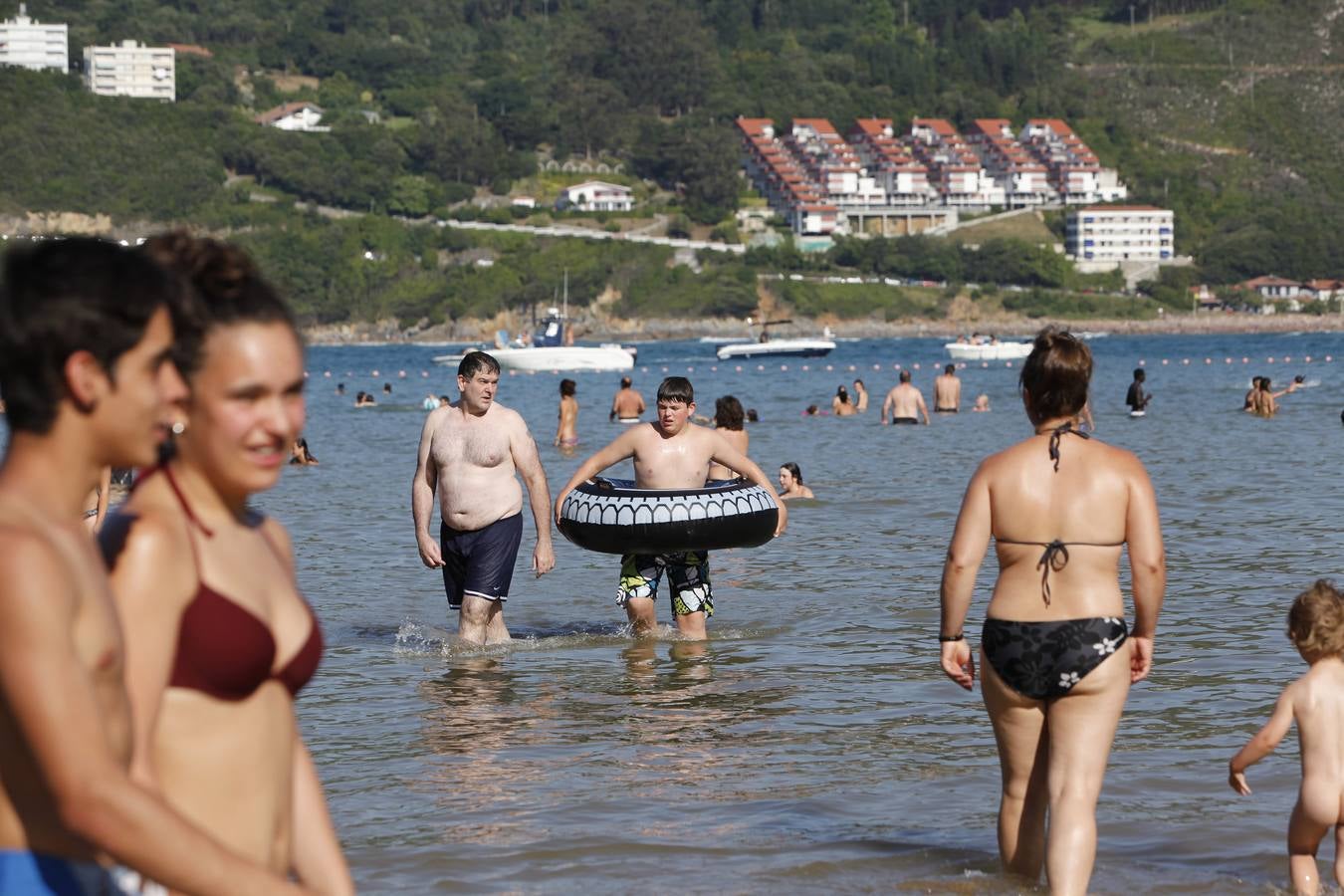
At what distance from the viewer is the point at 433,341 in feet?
440

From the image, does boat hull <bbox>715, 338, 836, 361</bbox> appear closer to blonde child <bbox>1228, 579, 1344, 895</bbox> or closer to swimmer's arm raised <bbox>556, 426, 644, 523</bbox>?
swimmer's arm raised <bbox>556, 426, 644, 523</bbox>

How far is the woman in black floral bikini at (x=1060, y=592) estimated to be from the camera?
444 centimetres

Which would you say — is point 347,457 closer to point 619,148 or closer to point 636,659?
point 636,659

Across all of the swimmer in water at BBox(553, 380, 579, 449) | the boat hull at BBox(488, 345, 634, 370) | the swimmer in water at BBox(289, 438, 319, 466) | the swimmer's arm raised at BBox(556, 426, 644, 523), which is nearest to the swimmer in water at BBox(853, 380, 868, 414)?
the swimmer in water at BBox(553, 380, 579, 449)

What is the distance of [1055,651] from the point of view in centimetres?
443

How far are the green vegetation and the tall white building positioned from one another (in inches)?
584

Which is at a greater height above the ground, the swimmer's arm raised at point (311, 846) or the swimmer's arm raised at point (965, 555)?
the swimmer's arm raised at point (965, 555)

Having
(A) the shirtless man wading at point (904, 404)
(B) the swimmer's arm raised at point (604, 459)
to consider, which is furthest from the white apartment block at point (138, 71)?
(B) the swimmer's arm raised at point (604, 459)

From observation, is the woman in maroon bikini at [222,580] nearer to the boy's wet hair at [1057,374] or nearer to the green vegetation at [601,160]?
the boy's wet hair at [1057,374]

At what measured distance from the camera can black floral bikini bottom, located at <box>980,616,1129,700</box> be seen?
4.42 m

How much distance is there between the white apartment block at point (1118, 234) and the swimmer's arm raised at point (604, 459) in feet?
485

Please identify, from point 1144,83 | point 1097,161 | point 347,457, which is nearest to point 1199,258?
point 1097,161

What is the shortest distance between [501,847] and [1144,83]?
20300cm

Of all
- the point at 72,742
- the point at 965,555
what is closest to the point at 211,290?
the point at 72,742
